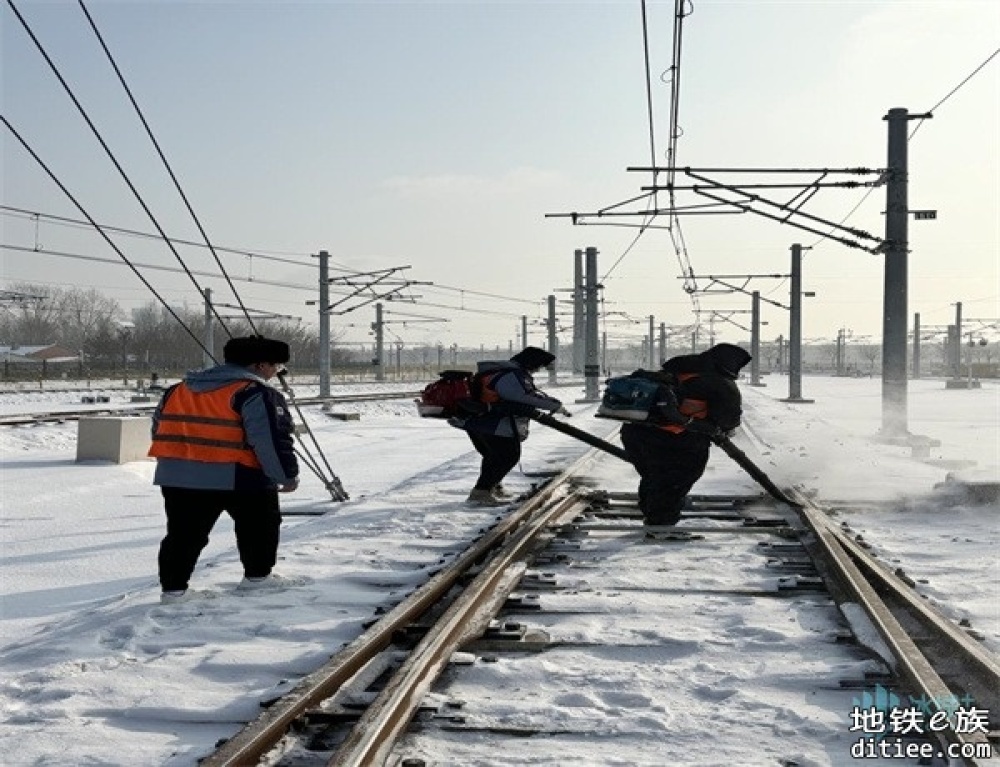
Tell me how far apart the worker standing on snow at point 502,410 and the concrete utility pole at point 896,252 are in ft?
33.9

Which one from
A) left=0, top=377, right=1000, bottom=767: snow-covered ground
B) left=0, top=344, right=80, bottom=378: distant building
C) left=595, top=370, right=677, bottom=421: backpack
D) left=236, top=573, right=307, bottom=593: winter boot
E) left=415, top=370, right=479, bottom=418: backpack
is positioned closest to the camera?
left=0, top=377, right=1000, bottom=767: snow-covered ground

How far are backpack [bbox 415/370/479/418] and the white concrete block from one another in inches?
269

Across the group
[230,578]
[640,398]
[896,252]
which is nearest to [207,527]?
[230,578]

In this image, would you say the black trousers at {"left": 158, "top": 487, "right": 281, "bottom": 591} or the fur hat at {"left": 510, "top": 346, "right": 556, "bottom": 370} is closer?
the black trousers at {"left": 158, "top": 487, "right": 281, "bottom": 591}

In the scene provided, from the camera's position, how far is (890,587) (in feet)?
21.4

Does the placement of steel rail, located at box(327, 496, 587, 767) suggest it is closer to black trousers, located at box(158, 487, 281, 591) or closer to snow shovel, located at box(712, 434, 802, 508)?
black trousers, located at box(158, 487, 281, 591)

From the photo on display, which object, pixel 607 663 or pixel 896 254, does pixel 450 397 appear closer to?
pixel 607 663

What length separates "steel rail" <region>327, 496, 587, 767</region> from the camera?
372 cm

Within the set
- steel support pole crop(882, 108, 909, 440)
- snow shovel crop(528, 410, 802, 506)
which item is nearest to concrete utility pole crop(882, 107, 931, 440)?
steel support pole crop(882, 108, 909, 440)

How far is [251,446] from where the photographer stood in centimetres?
655

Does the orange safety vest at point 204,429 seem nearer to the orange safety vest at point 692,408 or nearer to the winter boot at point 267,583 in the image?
the winter boot at point 267,583

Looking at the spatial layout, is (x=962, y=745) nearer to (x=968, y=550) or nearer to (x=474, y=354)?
(x=968, y=550)

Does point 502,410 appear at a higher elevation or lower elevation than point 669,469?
higher

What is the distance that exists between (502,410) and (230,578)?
13.3 ft
